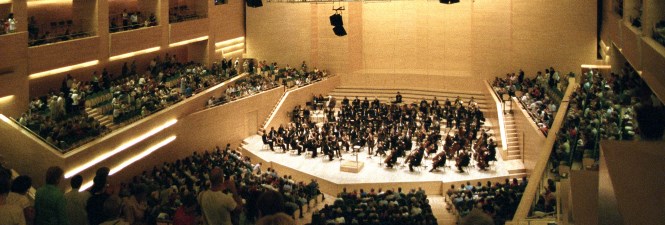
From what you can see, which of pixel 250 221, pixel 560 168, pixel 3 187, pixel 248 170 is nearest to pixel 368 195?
pixel 248 170

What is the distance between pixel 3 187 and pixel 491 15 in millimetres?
24399

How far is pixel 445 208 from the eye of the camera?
62.1ft

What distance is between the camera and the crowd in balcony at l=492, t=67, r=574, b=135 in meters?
20.8

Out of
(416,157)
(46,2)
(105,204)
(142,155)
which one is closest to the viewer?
(105,204)

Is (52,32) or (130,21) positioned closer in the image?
(52,32)

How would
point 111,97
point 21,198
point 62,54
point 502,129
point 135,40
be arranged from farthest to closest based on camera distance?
1. point 135,40
2. point 502,129
3. point 111,97
4. point 62,54
5. point 21,198

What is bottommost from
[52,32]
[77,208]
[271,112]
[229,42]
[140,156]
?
[140,156]

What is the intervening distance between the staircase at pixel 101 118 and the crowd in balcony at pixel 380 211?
7109 millimetres

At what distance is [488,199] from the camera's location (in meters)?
15.7

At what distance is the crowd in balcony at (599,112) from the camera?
12195 millimetres

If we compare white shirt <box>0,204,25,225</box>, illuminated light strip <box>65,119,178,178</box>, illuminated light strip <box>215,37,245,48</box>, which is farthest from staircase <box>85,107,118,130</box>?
white shirt <box>0,204,25,225</box>

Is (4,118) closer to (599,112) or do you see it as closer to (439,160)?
(439,160)

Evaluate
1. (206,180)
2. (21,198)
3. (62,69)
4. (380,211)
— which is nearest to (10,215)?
(21,198)

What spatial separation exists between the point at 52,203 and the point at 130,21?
1976 cm
